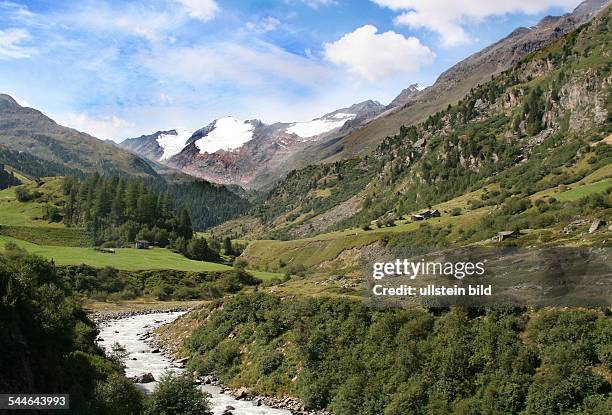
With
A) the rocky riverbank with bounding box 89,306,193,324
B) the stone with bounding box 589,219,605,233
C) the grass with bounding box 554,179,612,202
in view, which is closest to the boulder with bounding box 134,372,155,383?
the rocky riverbank with bounding box 89,306,193,324

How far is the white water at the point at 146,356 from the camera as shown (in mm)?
49938

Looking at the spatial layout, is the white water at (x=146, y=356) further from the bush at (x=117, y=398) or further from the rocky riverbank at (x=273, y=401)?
the bush at (x=117, y=398)

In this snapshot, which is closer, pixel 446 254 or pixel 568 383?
pixel 568 383

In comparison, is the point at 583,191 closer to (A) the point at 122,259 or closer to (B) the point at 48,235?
(A) the point at 122,259

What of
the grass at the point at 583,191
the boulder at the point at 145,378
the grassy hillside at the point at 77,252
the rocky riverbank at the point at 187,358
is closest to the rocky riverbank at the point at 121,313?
the grassy hillside at the point at 77,252

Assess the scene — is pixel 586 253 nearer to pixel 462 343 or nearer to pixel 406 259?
pixel 462 343

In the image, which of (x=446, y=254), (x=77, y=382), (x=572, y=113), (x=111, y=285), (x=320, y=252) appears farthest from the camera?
(x=572, y=113)

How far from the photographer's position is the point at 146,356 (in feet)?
238

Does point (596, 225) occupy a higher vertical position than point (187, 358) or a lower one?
higher


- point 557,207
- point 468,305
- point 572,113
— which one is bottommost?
point 468,305

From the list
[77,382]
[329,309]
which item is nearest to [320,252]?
[329,309]

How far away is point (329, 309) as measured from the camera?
199 feet

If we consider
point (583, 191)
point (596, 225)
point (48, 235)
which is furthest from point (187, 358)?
point (48, 235)

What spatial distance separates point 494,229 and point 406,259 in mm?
52997
